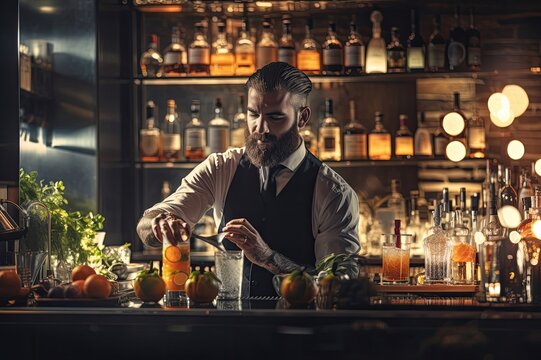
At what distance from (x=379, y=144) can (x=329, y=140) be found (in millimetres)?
252

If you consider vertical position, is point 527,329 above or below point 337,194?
below

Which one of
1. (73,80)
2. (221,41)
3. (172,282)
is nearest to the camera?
(172,282)

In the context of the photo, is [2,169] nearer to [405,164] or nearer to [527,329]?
[527,329]

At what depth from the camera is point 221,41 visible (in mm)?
4781

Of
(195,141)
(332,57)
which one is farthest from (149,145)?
(332,57)

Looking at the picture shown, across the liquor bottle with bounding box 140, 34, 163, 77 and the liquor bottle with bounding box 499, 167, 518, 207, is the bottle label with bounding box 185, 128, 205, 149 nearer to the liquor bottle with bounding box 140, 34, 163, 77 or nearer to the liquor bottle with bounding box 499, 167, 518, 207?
the liquor bottle with bounding box 140, 34, 163, 77

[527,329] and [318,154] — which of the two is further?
[318,154]

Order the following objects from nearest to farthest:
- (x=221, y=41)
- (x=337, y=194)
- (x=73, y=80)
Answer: (x=337, y=194), (x=73, y=80), (x=221, y=41)

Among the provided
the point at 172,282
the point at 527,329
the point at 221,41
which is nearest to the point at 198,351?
the point at 172,282

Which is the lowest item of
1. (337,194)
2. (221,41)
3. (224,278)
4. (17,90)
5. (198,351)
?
(198,351)

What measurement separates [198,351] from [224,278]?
30 cm

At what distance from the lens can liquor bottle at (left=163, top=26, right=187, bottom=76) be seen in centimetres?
475

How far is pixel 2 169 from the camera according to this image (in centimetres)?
296

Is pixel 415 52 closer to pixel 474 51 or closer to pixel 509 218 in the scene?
pixel 474 51
